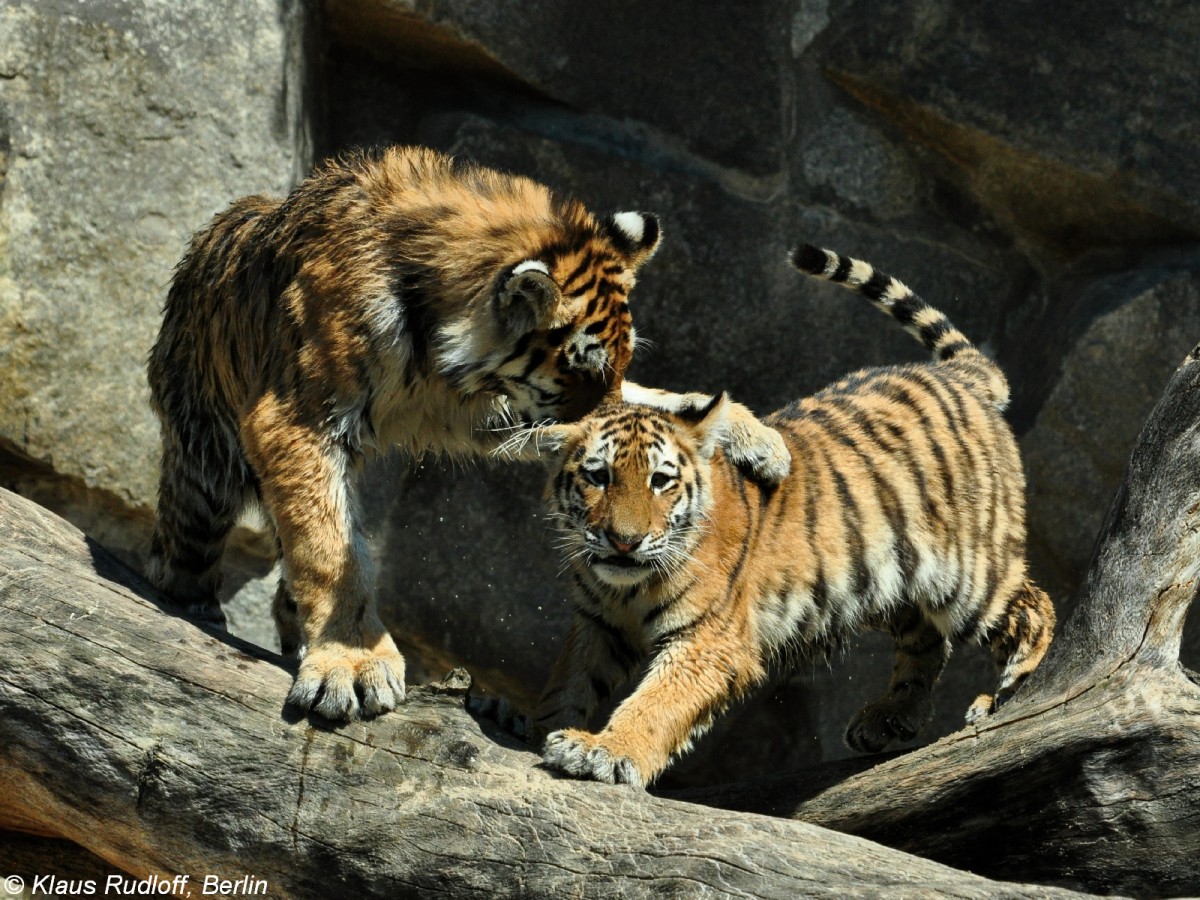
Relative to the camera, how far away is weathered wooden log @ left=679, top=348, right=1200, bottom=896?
124 inches

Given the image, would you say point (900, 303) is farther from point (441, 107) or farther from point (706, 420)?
point (441, 107)

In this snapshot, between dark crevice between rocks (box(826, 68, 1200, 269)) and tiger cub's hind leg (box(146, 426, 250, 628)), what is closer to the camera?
tiger cub's hind leg (box(146, 426, 250, 628))

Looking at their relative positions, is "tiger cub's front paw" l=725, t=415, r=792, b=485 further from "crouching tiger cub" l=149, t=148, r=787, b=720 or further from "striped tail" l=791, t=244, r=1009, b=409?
"striped tail" l=791, t=244, r=1009, b=409

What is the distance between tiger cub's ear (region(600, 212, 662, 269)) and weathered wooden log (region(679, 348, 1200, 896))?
150cm

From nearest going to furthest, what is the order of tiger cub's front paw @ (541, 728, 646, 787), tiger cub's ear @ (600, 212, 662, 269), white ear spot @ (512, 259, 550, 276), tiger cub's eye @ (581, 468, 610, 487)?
tiger cub's front paw @ (541, 728, 646, 787), white ear spot @ (512, 259, 550, 276), tiger cub's eye @ (581, 468, 610, 487), tiger cub's ear @ (600, 212, 662, 269)

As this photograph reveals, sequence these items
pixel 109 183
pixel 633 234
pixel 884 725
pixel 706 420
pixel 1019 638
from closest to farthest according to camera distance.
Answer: pixel 706 420
pixel 633 234
pixel 1019 638
pixel 884 725
pixel 109 183

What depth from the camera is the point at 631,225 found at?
414 centimetres

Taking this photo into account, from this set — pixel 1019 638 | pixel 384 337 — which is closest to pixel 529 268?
pixel 384 337

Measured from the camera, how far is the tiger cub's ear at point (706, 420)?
4.03 meters

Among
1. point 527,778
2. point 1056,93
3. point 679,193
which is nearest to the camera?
point 527,778

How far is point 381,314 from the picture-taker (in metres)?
3.77

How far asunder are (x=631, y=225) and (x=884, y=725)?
5.92 feet

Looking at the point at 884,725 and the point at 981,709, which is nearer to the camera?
the point at 981,709

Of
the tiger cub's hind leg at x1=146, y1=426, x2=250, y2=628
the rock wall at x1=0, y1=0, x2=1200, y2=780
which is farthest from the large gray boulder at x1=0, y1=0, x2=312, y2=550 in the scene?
the tiger cub's hind leg at x1=146, y1=426, x2=250, y2=628
